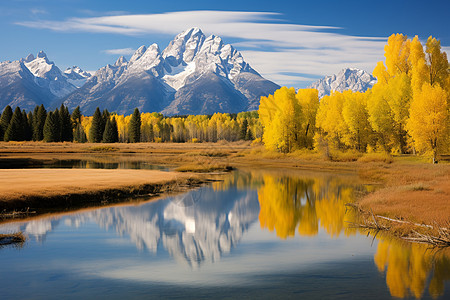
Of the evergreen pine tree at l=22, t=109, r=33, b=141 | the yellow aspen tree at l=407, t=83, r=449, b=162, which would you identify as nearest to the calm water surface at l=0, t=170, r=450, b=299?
the yellow aspen tree at l=407, t=83, r=449, b=162

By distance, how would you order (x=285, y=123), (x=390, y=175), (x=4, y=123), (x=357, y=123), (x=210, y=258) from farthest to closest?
(x=4, y=123)
(x=285, y=123)
(x=357, y=123)
(x=390, y=175)
(x=210, y=258)

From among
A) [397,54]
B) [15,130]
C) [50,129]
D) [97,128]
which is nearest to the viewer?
[397,54]

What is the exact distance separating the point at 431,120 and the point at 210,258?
3988 centimetres

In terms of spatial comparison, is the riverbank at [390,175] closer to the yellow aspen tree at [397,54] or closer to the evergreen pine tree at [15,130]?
the yellow aspen tree at [397,54]

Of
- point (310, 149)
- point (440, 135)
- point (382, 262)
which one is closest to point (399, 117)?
point (440, 135)

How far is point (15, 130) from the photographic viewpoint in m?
120

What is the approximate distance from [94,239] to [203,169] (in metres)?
34.1

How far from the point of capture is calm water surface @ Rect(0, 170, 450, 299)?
41.6 feet

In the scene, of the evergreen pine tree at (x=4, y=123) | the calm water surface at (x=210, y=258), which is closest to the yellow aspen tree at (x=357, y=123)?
the calm water surface at (x=210, y=258)

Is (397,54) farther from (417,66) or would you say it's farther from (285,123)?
(285,123)

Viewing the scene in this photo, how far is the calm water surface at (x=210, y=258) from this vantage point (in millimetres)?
12680

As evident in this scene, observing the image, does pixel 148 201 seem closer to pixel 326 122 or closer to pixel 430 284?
pixel 430 284

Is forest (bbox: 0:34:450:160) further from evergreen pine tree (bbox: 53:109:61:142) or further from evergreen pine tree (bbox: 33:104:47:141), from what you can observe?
evergreen pine tree (bbox: 33:104:47:141)

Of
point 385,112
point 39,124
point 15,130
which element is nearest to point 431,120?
point 385,112
